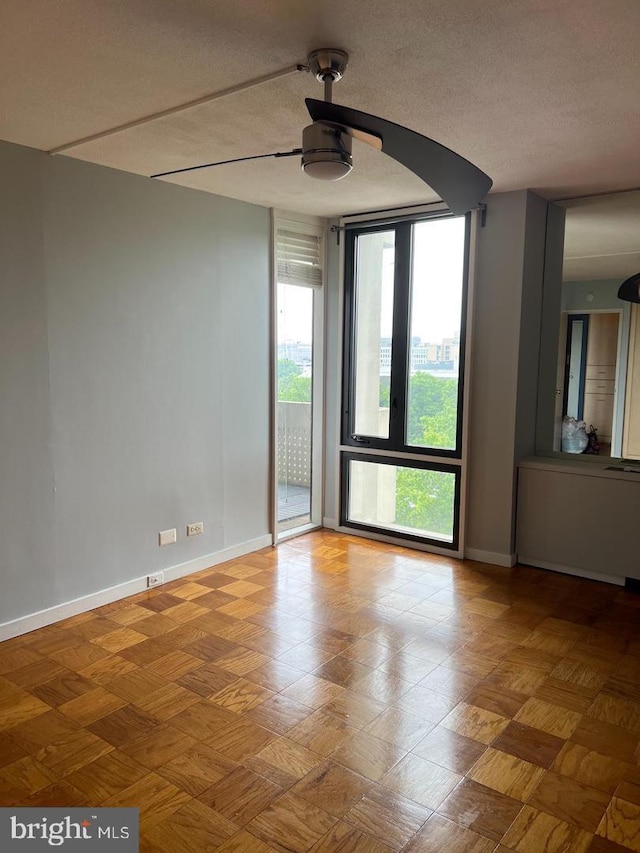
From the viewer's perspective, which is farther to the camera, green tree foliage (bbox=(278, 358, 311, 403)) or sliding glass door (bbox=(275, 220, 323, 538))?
green tree foliage (bbox=(278, 358, 311, 403))

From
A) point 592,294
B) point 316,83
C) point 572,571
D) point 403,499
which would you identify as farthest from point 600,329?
point 316,83

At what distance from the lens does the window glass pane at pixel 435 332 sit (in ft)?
14.7

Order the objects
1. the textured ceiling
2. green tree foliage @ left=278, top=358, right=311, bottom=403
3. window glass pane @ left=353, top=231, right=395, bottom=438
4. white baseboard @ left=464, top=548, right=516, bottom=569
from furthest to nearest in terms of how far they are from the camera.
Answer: green tree foliage @ left=278, top=358, right=311, bottom=403
window glass pane @ left=353, top=231, right=395, bottom=438
white baseboard @ left=464, top=548, right=516, bottom=569
the textured ceiling

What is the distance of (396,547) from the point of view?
483cm

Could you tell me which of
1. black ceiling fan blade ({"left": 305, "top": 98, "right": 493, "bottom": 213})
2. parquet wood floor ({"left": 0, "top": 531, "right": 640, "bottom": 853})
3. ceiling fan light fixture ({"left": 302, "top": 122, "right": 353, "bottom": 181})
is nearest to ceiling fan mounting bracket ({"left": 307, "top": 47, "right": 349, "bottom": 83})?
ceiling fan light fixture ({"left": 302, "top": 122, "right": 353, "bottom": 181})

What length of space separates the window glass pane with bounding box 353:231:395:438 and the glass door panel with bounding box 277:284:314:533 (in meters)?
0.42

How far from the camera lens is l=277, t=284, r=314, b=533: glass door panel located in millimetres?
4953

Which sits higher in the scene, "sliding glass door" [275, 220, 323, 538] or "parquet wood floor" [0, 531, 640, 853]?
"sliding glass door" [275, 220, 323, 538]

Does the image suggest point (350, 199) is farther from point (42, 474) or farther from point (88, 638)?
point (88, 638)

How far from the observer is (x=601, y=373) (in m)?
4.14

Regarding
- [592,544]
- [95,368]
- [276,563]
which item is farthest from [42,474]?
[592,544]

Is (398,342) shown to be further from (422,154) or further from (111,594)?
(422,154)

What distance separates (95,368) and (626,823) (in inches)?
125

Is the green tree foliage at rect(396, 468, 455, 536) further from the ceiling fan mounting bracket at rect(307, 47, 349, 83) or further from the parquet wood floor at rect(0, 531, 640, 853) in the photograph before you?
the ceiling fan mounting bracket at rect(307, 47, 349, 83)
